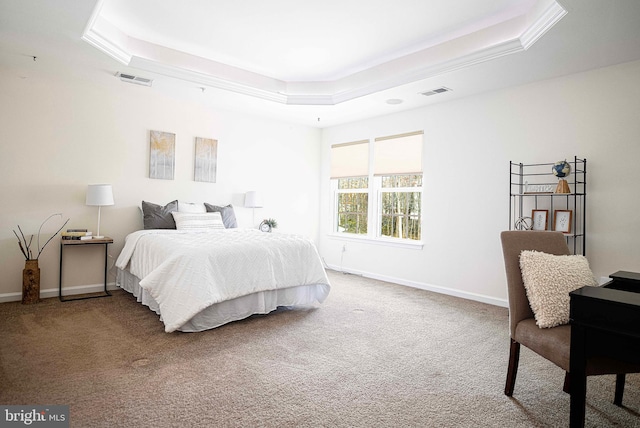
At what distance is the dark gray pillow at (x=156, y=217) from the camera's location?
4.62m

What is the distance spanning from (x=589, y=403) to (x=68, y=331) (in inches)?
152

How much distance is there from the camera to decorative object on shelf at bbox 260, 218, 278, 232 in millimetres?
5859

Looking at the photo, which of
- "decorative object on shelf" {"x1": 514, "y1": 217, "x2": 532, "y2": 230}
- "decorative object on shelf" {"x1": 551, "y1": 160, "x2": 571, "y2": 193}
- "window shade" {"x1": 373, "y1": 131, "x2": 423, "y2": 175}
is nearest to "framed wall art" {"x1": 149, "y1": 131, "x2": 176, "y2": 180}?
"window shade" {"x1": 373, "y1": 131, "x2": 423, "y2": 175}

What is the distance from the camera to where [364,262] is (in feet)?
19.7

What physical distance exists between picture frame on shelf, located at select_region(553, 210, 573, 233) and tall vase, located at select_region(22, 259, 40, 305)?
18.1 ft

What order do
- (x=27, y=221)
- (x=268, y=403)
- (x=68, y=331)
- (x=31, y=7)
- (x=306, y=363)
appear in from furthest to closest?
(x=27, y=221), (x=68, y=331), (x=31, y=7), (x=306, y=363), (x=268, y=403)

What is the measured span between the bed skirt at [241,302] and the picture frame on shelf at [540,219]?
2.33 meters

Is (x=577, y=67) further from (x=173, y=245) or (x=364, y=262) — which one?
(x=173, y=245)

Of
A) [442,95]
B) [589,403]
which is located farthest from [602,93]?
[589,403]

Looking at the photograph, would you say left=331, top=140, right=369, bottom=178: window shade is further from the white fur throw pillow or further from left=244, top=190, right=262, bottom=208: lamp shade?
the white fur throw pillow

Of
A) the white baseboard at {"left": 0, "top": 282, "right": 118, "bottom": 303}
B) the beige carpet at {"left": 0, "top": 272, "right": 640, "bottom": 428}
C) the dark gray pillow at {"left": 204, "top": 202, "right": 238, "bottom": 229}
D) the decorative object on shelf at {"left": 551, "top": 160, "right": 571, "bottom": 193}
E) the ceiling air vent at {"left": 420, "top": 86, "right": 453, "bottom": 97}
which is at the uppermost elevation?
the ceiling air vent at {"left": 420, "top": 86, "right": 453, "bottom": 97}

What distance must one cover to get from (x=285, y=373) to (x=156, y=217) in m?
3.02

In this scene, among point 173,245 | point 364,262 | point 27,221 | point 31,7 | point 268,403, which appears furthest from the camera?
point 364,262

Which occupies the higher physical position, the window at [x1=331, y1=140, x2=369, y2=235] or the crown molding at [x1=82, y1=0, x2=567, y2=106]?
the crown molding at [x1=82, y1=0, x2=567, y2=106]
